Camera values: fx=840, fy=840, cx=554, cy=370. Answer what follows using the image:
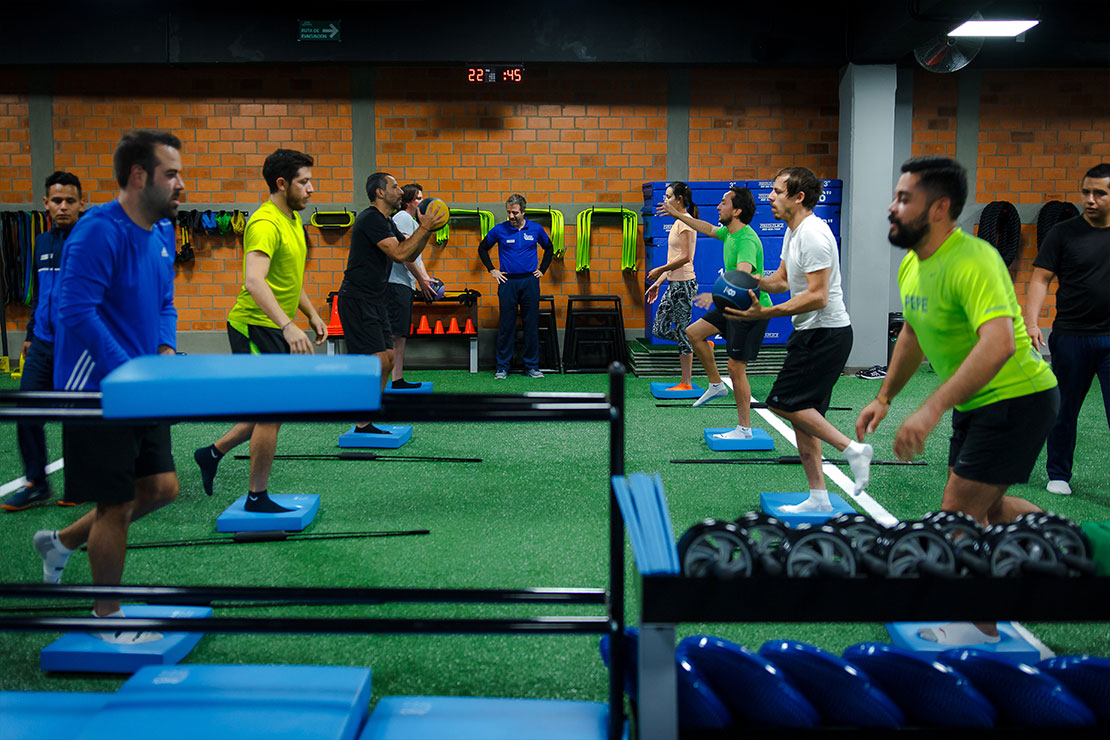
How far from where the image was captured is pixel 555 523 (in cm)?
422

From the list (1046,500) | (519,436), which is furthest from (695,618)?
(519,436)

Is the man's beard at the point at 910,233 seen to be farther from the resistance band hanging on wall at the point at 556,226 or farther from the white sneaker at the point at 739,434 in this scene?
the resistance band hanging on wall at the point at 556,226

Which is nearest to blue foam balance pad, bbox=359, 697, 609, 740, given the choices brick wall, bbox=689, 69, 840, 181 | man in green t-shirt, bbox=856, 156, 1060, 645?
man in green t-shirt, bbox=856, 156, 1060, 645

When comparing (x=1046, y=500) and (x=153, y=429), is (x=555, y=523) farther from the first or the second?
(x=1046, y=500)

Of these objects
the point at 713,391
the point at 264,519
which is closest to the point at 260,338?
the point at 264,519

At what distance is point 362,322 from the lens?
5594 mm

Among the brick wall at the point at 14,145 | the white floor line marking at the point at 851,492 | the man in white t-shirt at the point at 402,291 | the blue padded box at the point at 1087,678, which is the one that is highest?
the brick wall at the point at 14,145

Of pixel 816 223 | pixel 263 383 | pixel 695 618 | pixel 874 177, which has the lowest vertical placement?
pixel 695 618

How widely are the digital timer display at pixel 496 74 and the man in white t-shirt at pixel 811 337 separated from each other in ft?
19.1

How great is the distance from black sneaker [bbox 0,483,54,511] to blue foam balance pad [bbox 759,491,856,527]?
3803 millimetres

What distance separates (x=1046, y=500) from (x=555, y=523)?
8.77 ft

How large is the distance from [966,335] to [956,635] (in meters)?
1.06

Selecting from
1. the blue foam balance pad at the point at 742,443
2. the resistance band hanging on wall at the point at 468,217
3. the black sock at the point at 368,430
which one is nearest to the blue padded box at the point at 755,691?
the blue foam balance pad at the point at 742,443

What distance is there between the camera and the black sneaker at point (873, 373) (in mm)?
9328
